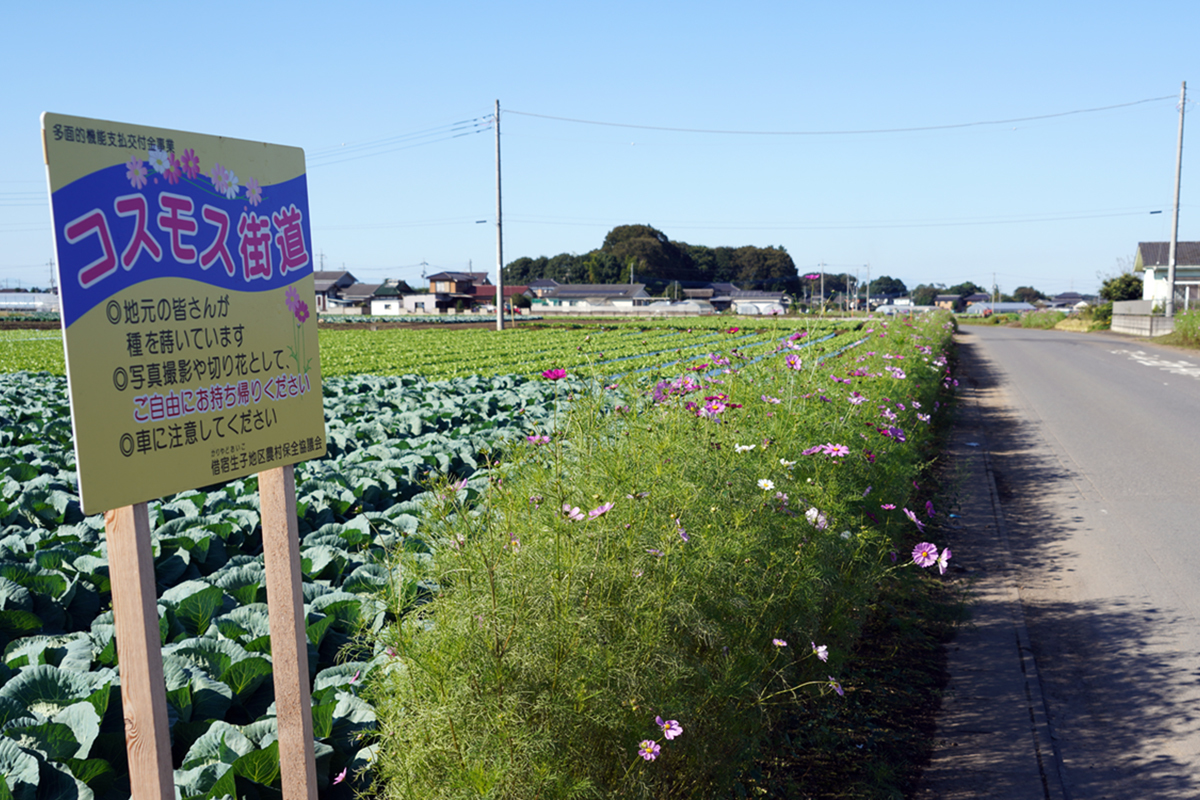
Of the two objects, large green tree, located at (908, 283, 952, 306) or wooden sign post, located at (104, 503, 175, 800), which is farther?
large green tree, located at (908, 283, 952, 306)

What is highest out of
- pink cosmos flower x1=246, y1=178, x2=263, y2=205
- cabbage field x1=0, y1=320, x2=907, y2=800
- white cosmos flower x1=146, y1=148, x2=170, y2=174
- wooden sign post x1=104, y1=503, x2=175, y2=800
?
white cosmos flower x1=146, y1=148, x2=170, y2=174

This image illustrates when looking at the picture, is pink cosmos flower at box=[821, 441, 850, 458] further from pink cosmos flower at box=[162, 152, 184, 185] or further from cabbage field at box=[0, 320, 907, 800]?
pink cosmos flower at box=[162, 152, 184, 185]

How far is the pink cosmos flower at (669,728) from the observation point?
2138 mm

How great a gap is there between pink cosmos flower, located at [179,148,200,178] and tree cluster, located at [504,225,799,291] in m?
111

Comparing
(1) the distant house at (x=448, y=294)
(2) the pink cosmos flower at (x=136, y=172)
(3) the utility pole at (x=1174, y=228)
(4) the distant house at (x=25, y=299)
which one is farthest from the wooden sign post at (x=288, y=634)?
(4) the distant house at (x=25, y=299)

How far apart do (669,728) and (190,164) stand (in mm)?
2023

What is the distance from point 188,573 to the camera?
4.62 meters

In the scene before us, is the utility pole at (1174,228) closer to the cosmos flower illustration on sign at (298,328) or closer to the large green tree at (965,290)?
the cosmos flower illustration on sign at (298,328)

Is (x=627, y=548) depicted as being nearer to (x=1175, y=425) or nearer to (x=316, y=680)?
(x=316, y=680)

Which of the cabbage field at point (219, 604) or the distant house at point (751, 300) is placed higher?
the distant house at point (751, 300)

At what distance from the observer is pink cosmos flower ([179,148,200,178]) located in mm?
2115

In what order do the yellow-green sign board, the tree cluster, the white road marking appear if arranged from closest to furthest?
the yellow-green sign board → the white road marking → the tree cluster

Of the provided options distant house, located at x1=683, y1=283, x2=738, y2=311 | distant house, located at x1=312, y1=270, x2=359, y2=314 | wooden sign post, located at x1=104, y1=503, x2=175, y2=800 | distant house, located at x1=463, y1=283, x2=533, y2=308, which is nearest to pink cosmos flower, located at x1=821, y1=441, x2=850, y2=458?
wooden sign post, located at x1=104, y1=503, x2=175, y2=800

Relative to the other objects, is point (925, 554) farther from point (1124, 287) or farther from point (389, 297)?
point (389, 297)
